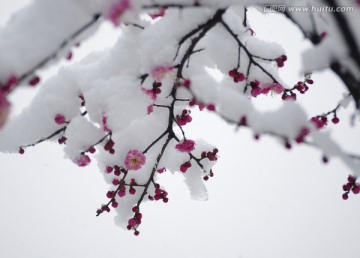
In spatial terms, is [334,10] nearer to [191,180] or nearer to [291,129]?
[291,129]

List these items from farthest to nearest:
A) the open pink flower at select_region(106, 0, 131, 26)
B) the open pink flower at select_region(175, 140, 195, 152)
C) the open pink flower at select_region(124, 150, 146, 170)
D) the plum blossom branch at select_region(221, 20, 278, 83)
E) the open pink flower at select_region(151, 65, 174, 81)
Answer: the open pink flower at select_region(175, 140, 195, 152), the open pink flower at select_region(124, 150, 146, 170), the plum blossom branch at select_region(221, 20, 278, 83), the open pink flower at select_region(151, 65, 174, 81), the open pink flower at select_region(106, 0, 131, 26)

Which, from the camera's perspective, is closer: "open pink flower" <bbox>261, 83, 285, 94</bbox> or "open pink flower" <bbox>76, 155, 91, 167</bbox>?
"open pink flower" <bbox>76, 155, 91, 167</bbox>

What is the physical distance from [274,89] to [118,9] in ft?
5.36

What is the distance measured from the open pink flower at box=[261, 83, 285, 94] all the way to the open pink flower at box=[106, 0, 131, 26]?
5.14 ft

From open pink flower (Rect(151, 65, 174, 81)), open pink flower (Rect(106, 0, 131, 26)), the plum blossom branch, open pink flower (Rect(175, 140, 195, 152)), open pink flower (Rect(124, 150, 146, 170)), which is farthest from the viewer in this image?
open pink flower (Rect(175, 140, 195, 152))

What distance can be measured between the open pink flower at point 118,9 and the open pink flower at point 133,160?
1348 millimetres

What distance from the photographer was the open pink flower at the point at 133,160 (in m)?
2.38

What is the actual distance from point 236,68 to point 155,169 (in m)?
1.13

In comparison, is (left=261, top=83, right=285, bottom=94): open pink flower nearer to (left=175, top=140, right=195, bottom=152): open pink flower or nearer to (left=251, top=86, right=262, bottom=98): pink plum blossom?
(left=251, top=86, right=262, bottom=98): pink plum blossom

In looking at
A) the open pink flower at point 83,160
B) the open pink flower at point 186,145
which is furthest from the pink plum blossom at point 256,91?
the open pink flower at point 83,160

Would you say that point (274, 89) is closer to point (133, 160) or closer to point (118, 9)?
point (133, 160)

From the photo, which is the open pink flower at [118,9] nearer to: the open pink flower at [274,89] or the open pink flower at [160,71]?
the open pink flower at [160,71]

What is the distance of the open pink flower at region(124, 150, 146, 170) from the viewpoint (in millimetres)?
2381

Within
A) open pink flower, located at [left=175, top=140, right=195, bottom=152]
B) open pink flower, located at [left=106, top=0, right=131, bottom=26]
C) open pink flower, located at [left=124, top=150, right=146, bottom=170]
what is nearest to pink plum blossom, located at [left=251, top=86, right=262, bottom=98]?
open pink flower, located at [left=175, top=140, right=195, bottom=152]
